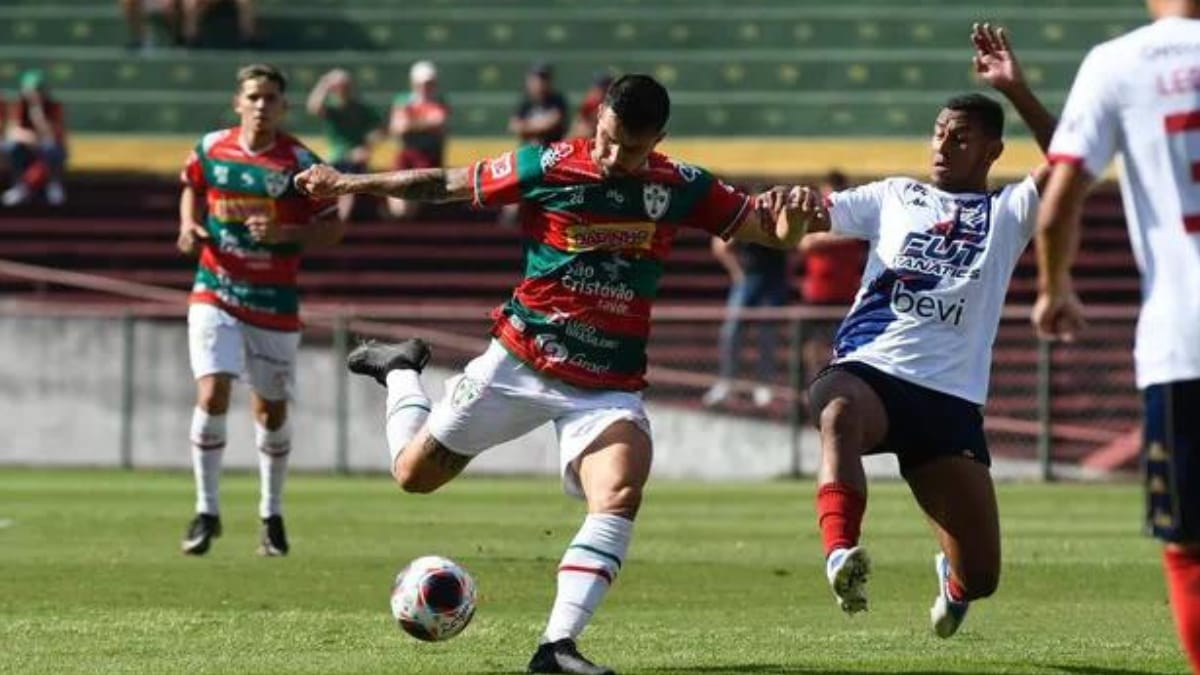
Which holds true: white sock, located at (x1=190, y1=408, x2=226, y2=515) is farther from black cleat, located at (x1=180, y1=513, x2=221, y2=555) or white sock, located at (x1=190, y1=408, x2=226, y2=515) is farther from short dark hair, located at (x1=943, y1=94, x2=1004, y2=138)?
short dark hair, located at (x1=943, y1=94, x2=1004, y2=138)

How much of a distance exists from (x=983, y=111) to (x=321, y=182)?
8.82 ft

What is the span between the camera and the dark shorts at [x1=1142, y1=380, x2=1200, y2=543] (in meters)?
7.35

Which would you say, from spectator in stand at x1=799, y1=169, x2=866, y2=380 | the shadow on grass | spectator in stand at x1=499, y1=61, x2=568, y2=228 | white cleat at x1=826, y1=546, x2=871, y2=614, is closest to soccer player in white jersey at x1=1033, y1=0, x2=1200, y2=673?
white cleat at x1=826, y1=546, x2=871, y2=614

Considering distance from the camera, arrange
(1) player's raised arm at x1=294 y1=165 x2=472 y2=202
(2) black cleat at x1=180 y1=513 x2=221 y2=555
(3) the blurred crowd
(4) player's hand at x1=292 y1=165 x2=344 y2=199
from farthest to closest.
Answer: (3) the blurred crowd → (2) black cleat at x1=180 y1=513 x2=221 y2=555 → (4) player's hand at x1=292 y1=165 x2=344 y2=199 → (1) player's raised arm at x1=294 y1=165 x2=472 y2=202

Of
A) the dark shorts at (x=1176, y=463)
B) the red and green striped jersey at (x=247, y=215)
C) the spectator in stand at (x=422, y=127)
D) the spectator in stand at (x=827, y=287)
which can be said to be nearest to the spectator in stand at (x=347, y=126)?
the spectator in stand at (x=422, y=127)

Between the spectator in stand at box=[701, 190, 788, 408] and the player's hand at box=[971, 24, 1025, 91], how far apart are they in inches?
641

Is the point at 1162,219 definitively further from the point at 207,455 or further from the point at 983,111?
the point at 207,455

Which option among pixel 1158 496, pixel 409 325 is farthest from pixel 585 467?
pixel 409 325

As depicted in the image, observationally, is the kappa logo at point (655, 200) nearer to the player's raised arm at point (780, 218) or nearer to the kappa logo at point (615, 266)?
the kappa logo at point (615, 266)

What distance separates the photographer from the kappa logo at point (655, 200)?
9.98 m

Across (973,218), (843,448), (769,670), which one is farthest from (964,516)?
(769,670)

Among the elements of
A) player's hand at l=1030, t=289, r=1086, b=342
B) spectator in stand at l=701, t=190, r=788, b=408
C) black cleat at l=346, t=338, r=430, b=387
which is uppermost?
player's hand at l=1030, t=289, r=1086, b=342

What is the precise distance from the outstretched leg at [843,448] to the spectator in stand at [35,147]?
22024 millimetres

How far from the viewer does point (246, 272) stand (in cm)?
A: 1534
